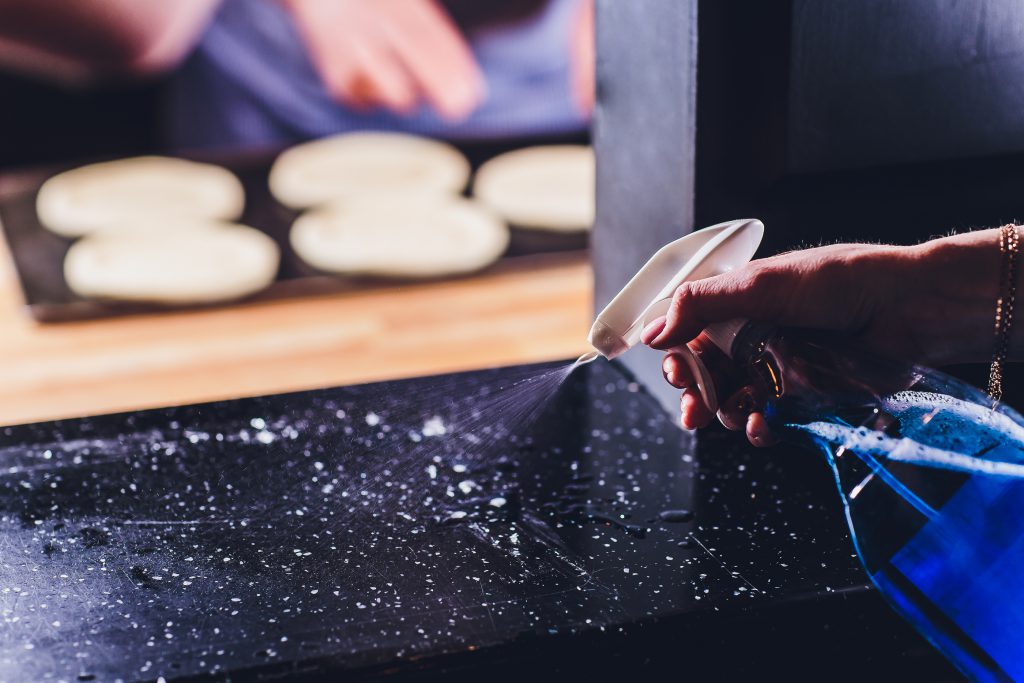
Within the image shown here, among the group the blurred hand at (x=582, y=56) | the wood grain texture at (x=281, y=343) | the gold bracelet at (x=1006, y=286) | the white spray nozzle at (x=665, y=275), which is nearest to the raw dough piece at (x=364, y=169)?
the wood grain texture at (x=281, y=343)

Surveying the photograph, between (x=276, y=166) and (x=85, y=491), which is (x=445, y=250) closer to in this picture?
(x=276, y=166)

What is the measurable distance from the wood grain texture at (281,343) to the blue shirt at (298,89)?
0.55 meters

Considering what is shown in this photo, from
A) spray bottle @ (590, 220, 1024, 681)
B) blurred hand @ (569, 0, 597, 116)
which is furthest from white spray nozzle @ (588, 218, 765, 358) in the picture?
blurred hand @ (569, 0, 597, 116)

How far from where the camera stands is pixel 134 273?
9.98 ft

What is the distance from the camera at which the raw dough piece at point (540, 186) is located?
3.28 metres

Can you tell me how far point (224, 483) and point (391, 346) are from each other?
71.6 inches

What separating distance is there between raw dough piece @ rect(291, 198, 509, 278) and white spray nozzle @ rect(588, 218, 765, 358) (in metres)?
2.44

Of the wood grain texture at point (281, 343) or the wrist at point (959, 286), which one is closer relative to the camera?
the wrist at point (959, 286)

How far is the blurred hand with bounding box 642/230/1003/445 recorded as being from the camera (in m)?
0.77

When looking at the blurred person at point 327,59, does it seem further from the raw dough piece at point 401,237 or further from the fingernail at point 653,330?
the fingernail at point 653,330

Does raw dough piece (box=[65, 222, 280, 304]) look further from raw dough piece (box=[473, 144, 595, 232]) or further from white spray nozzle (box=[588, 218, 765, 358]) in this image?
white spray nozzle (box=[588, 218, 765, 358])

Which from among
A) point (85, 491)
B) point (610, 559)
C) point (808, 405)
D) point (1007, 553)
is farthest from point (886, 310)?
point (85, 491)

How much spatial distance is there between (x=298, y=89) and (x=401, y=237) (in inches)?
23.8

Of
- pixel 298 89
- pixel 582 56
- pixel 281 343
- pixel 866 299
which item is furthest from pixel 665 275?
pixel 582 56
